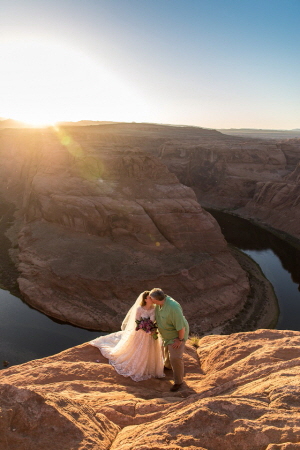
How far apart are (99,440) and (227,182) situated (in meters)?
61.6

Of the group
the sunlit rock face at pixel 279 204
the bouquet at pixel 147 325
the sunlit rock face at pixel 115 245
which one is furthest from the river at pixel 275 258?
the bouquet at pixel 147 325

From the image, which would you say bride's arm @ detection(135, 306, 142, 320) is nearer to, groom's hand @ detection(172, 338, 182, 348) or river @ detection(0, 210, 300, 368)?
groom's hand @ detection(172, 338, 182, 348)

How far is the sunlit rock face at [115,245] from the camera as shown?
23.6 metres

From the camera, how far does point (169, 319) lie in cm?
759

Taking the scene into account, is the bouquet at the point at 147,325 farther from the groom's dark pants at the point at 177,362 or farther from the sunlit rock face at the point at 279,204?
the sunlit rock face at the point at 279,204

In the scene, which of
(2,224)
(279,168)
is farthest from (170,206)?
(279,168)

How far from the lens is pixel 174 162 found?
6969cm

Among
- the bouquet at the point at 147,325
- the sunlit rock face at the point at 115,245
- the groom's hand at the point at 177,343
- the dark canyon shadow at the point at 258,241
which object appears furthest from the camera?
the dark canyon shadow at the point at 258,241

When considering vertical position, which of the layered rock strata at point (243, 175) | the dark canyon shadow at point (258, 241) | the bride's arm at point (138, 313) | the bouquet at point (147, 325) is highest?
the layered rock strata at point (243, 175)

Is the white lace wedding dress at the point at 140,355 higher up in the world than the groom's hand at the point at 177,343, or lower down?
lower down

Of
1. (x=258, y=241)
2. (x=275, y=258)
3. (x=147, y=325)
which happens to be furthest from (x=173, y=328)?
(x=258, y=241)

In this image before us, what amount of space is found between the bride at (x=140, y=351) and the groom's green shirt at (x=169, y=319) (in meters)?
0.36

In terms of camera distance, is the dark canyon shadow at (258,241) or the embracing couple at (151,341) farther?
the dark canyon shadow at (258,241)

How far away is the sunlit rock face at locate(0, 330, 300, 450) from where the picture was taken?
432 cm
